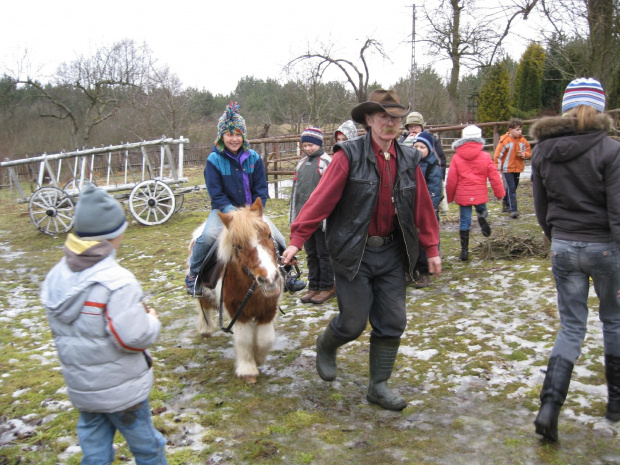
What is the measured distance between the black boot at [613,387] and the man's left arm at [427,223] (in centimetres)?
108

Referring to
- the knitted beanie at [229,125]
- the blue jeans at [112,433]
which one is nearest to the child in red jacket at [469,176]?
the knitted beanie at [229,125]

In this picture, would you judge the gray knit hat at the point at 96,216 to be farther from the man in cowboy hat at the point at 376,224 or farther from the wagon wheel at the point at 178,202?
the wagon wheel at the point at 178,202

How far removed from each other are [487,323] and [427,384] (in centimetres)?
130

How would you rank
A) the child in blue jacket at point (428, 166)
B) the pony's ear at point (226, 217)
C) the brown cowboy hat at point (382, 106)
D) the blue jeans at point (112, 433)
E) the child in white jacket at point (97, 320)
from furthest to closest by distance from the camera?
1. the child in blue jacket at point (428, 166)
2. the pony's ear at point (226, 217)
3. the brown cowboy hat at point (382, 106)
4. the blue jeans at point (112, 433)
5. the child in white jacket at point (97, 320)

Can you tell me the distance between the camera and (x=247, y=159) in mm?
4387

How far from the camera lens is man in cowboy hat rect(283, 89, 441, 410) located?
9.75 feet

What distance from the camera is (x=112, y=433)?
2225 millimetres

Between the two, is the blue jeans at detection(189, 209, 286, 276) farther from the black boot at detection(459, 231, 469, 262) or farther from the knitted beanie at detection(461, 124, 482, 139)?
the knitted beanie at detection(461, 124, 482, 139)

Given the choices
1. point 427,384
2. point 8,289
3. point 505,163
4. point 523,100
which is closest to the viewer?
point 427,384

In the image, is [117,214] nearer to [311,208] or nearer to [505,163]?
[311,208]

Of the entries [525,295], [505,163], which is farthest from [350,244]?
[505,163]

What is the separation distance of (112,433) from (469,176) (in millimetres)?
5463

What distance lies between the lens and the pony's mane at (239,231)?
3402 mm

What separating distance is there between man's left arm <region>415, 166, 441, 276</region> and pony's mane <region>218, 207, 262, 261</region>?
111 centimetres
